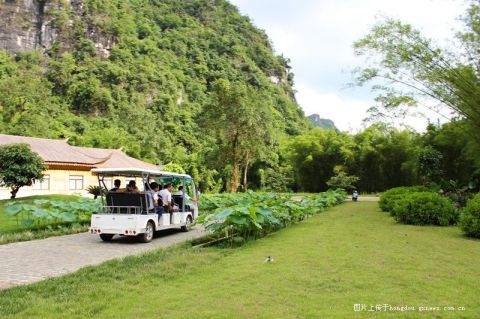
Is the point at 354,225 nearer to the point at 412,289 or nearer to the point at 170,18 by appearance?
the point at 412,289

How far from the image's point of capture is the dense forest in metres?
15.8

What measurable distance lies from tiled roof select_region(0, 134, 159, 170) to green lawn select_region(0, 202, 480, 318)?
819 inches

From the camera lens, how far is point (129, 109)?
5384 cm

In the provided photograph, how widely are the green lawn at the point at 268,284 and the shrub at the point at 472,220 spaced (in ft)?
4.43

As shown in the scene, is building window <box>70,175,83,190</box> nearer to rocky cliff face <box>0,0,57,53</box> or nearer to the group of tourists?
the group of tourists

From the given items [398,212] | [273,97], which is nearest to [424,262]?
[398,212]

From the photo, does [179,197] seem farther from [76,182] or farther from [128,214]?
[76,182]

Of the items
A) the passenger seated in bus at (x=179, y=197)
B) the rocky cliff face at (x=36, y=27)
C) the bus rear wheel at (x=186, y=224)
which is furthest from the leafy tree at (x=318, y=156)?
the rocky cliff face at (x=36, y=27)

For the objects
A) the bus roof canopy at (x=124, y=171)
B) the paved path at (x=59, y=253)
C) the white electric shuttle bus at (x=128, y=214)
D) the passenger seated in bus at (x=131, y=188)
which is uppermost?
the bus roof canopy at (x=124, y=171)

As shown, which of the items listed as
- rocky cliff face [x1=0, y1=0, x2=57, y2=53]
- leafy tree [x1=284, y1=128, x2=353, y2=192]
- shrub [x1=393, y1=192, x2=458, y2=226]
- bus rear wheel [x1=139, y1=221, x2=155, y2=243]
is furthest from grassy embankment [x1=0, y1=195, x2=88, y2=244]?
rocky cliff face [x1=0, y1=0, x2=57, y2=53]

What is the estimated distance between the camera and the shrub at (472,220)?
8102 mm

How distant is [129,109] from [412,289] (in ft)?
173

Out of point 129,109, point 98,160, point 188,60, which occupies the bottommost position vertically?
point 98,160

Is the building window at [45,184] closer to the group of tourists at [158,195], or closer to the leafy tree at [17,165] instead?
the leafy tree at [17,165]
